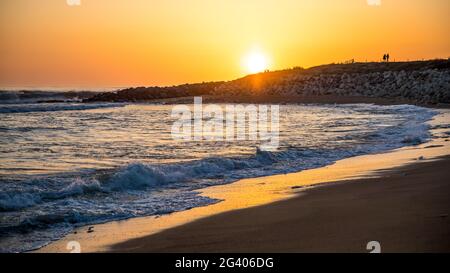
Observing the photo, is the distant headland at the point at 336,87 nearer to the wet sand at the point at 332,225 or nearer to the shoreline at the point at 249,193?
the shoreline at the point at 249,193

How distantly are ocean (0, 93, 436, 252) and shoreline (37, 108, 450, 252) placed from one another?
0.92ft

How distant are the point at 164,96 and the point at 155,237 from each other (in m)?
51.9

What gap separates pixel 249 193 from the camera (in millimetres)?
7820

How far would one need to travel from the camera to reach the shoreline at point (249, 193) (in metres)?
5.54

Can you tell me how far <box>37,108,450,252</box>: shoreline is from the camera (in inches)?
218

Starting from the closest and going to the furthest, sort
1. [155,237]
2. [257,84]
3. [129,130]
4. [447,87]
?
[155,237] → [129,130] → [447,87] → [257,84]

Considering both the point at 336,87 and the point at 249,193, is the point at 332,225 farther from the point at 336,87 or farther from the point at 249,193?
the point at 336,87

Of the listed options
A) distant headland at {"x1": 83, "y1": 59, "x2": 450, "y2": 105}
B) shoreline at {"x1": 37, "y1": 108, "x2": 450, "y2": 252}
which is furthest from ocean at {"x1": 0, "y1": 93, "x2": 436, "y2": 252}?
distant headland at {"x1": 83, "y1": 59, "x2": 450, "y2": 105}

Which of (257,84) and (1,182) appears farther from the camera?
(257,84)

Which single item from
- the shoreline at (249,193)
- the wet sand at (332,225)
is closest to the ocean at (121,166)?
the shoreline at (249,193)

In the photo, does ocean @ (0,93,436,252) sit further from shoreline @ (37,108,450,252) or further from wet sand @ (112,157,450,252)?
wet sand @ (112,157,450,252)

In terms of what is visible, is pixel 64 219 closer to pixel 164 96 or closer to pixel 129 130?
pixel 129 130
